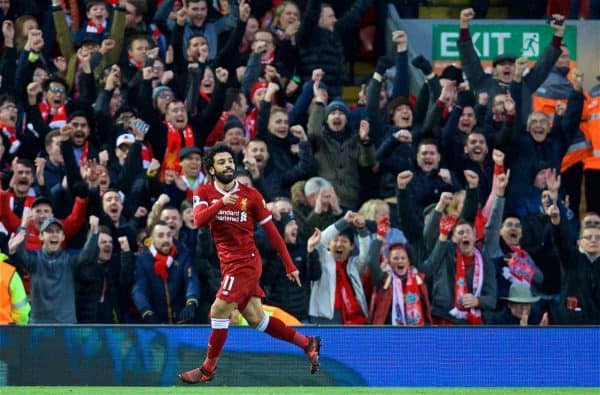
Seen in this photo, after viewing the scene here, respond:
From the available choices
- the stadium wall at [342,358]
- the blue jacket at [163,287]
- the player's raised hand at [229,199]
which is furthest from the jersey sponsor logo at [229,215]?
the blue jacket at [163,287]

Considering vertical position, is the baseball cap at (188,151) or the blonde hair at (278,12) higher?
the blonde hair at (278,12)

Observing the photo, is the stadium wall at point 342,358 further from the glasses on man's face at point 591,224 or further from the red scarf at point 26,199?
the red scarf at point 26,199

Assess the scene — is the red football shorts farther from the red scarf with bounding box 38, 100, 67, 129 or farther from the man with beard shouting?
the red scarf with bounding box 38, 100, 67, 129

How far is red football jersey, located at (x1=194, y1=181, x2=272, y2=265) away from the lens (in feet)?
40.8

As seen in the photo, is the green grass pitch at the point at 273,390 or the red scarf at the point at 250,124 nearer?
the green grass pitch at the point at 273,390

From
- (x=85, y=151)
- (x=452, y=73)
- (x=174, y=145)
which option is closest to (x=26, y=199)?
(x=85, y=151)

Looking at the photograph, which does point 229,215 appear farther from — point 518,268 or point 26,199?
point 518,268

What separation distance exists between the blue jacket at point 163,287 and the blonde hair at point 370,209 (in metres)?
1.85

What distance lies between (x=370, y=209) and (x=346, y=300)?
1111 millimetres

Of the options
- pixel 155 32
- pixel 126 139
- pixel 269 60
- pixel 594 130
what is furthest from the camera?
pixel 155 32

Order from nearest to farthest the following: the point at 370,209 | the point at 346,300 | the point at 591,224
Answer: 1. the point at 346,300
2. the point at 591,224
3. the point at 370,209

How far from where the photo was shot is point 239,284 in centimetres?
1242

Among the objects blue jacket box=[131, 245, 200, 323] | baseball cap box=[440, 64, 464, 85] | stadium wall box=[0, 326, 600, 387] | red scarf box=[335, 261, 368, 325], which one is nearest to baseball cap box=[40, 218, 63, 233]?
blue jacket box=[131, 245, 200, 323]

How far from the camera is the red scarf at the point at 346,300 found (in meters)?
15.1
